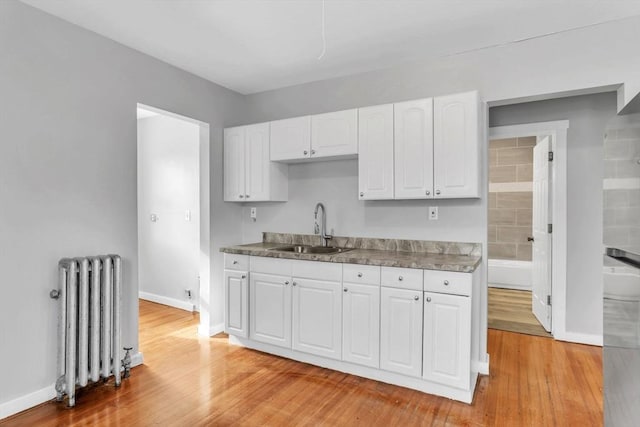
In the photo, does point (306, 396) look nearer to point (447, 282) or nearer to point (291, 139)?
point (447, 282)

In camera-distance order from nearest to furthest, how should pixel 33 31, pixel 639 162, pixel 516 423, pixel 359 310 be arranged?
pixel 639 162 → pixel 516 423 → pixel 33 31 → pixel 359 310

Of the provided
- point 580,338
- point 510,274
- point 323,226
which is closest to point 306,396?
point 323,226

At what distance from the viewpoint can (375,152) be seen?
2.87 meters

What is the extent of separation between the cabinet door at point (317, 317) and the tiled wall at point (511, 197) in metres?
4.27

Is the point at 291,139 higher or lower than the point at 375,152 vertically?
higher

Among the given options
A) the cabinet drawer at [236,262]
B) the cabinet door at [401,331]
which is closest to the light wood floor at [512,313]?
the cabinet door at [401,331]

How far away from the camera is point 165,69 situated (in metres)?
3.07

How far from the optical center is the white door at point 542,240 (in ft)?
11.9

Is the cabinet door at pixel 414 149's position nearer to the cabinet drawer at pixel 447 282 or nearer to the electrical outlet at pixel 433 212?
the electrical outlet at pixel 433 212

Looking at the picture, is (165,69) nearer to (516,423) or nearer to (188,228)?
(188,228)

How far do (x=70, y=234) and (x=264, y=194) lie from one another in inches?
62.4

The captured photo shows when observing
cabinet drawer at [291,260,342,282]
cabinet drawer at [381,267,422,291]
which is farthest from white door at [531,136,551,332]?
cabinet drawer at [291,260,342,282]

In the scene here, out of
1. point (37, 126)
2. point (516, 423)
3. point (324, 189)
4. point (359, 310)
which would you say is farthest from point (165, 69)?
point (516, 423)

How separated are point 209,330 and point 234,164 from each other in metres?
1.68
